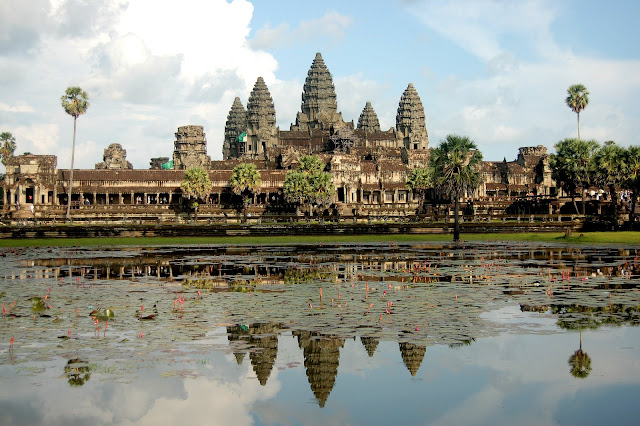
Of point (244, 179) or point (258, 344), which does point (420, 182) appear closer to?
point (244, 179)

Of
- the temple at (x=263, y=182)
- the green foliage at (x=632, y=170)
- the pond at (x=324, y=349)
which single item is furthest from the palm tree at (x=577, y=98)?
the pond at (x=324, y=349)

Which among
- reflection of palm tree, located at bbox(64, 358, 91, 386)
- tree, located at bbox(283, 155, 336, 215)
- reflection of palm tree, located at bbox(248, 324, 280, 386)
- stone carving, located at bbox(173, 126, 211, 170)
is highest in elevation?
stone carving, located at bbox(173, 126, 211, 170)

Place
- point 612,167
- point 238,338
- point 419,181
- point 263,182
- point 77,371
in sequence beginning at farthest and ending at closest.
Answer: point 263,182 < point 419,181 < point 612,167 < point 238,338 < point 77,371

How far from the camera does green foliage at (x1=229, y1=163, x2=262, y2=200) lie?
13200 cm

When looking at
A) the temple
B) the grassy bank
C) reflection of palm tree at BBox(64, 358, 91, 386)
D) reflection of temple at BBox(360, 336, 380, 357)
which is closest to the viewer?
reflection of palm tree at BBox(64, 358, 91, 386)

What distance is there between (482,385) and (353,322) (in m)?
5.90

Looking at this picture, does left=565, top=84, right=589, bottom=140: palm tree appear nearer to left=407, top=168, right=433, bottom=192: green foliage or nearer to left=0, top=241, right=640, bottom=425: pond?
left=407, top=168, right=433, bottom=192: green foliage

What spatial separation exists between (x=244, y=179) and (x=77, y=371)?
117460 mm

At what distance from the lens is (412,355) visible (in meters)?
16.3

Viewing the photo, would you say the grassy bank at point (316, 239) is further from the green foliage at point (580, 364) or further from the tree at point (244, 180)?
the tree at point (244, 180)

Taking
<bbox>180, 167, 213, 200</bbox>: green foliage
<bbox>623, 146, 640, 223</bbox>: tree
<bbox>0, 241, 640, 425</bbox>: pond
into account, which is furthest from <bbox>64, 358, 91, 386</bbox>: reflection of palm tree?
<bbox>180, 167, 213, 200</bbox>: green foliage

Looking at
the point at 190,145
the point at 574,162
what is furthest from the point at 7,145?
the point at 574,162

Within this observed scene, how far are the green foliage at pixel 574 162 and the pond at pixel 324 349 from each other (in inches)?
2830

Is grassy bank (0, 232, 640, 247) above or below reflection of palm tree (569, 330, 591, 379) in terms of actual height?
above
